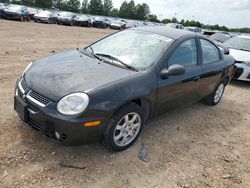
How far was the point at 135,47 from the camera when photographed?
3.77 m

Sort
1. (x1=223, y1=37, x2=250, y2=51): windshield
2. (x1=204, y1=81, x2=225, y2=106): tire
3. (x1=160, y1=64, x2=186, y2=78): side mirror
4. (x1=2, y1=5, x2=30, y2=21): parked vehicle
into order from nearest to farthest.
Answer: (x1=160, y1=64, x2=186, y2=78): side mirror, (x1=204, y1=81, x2=225, y2=106): tire, (x1=223, y1=37, x2=250, y2=51): windshield, (x1=2, y1=5, x2=30, y2=21): parked vehicle

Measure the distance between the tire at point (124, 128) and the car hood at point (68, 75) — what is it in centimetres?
42

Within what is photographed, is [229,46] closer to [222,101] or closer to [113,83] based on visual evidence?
[222,101]

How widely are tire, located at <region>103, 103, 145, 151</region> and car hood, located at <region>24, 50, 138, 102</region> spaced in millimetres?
425

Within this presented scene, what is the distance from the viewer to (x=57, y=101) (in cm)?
273

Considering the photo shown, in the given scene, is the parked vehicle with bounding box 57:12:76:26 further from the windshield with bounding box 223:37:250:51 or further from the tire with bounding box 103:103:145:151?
the tire with bounding box 103:103:145:151

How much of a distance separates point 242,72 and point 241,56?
62cm

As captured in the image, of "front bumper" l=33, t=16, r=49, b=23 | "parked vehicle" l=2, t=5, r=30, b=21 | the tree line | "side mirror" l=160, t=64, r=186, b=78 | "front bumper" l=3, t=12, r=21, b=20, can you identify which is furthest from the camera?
the tree line

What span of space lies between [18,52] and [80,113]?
640cm

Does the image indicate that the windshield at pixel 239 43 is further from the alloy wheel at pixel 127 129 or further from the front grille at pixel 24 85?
the front grille at pixel 24 85

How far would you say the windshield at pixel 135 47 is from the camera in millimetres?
3514

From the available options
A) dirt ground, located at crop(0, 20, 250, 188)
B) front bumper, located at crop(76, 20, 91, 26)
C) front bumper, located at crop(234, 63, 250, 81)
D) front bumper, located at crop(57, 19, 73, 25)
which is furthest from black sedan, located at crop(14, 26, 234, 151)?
front bumper, located at crop(76, 20, 91, 26)

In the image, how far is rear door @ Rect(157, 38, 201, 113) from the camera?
3560 millimetres

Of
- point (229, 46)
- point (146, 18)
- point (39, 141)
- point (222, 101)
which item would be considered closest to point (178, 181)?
point (39, 141)
